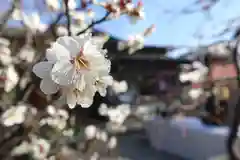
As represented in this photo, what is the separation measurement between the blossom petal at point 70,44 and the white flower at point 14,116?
513 millimetres

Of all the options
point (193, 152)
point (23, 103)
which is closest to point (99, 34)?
Answer: point (23, 103)

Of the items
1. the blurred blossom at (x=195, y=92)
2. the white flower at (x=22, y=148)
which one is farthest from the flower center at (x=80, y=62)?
the blurred blossom at (x=195, y=92)

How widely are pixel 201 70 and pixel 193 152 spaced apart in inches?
44.6

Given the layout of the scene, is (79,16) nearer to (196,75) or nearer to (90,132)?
(90,132)

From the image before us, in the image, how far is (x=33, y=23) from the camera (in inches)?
Result: 39.5

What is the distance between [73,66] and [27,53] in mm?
822

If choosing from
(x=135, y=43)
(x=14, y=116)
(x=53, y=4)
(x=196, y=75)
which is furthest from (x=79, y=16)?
(x=196, y=75)

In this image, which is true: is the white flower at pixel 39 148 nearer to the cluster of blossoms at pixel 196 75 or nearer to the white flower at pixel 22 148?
the white flower at pixel 22 148

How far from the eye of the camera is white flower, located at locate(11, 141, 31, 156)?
96 cm

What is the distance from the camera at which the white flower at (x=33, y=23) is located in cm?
97

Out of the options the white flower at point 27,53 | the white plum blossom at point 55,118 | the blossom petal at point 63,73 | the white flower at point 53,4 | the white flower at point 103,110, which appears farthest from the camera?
the white flower at point 103,110

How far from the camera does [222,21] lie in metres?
1.30

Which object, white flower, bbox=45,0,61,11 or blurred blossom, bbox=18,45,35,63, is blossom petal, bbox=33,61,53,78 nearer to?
white flower, bbox=45,0,61,11

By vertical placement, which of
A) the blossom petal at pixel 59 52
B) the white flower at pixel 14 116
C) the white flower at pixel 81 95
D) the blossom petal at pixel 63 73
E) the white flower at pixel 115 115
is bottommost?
the white flower at pixel 115 115
